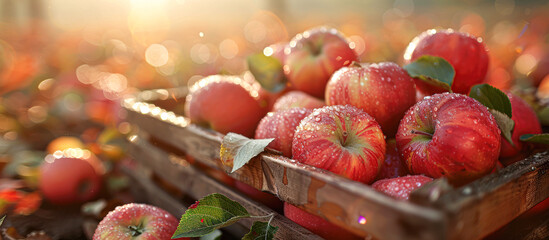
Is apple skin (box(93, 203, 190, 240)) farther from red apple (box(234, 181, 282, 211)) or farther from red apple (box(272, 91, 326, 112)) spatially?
red apple (box(272, 91, 326, 112))

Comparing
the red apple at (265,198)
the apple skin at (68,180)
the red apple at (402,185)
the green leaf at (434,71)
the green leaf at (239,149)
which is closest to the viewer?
the red apple at (402,185)

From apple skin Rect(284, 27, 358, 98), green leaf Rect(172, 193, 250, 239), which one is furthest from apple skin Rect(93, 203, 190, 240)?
apple skin Rect(284, 27, 358, 98)

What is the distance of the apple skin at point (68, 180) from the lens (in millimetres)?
1423

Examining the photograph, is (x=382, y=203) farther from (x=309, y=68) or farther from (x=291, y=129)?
(x=309, y=68)

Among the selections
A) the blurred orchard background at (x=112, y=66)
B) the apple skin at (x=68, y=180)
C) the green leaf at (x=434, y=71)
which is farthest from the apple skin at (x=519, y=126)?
the apple skin at (x=68, y=180)

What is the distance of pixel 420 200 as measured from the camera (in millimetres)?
→ 516

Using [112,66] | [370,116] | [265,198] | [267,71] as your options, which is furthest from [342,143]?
[112,66]

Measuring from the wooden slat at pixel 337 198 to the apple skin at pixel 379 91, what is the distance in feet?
0.83

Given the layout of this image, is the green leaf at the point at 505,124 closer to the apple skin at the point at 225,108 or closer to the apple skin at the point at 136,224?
the apple skin at the point at 225,108

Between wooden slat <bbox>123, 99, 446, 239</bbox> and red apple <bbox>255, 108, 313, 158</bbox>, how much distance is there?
3.8 inches

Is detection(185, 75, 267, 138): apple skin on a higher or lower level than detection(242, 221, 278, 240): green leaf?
higher

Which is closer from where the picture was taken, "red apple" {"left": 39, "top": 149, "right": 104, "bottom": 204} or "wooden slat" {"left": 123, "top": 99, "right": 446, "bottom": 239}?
"wooden slat" {"left": 123, "top": 99, "right": 446, "bottom": 239}

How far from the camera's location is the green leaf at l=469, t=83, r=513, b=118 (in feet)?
2.80

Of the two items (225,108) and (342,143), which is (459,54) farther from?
(225,108)
